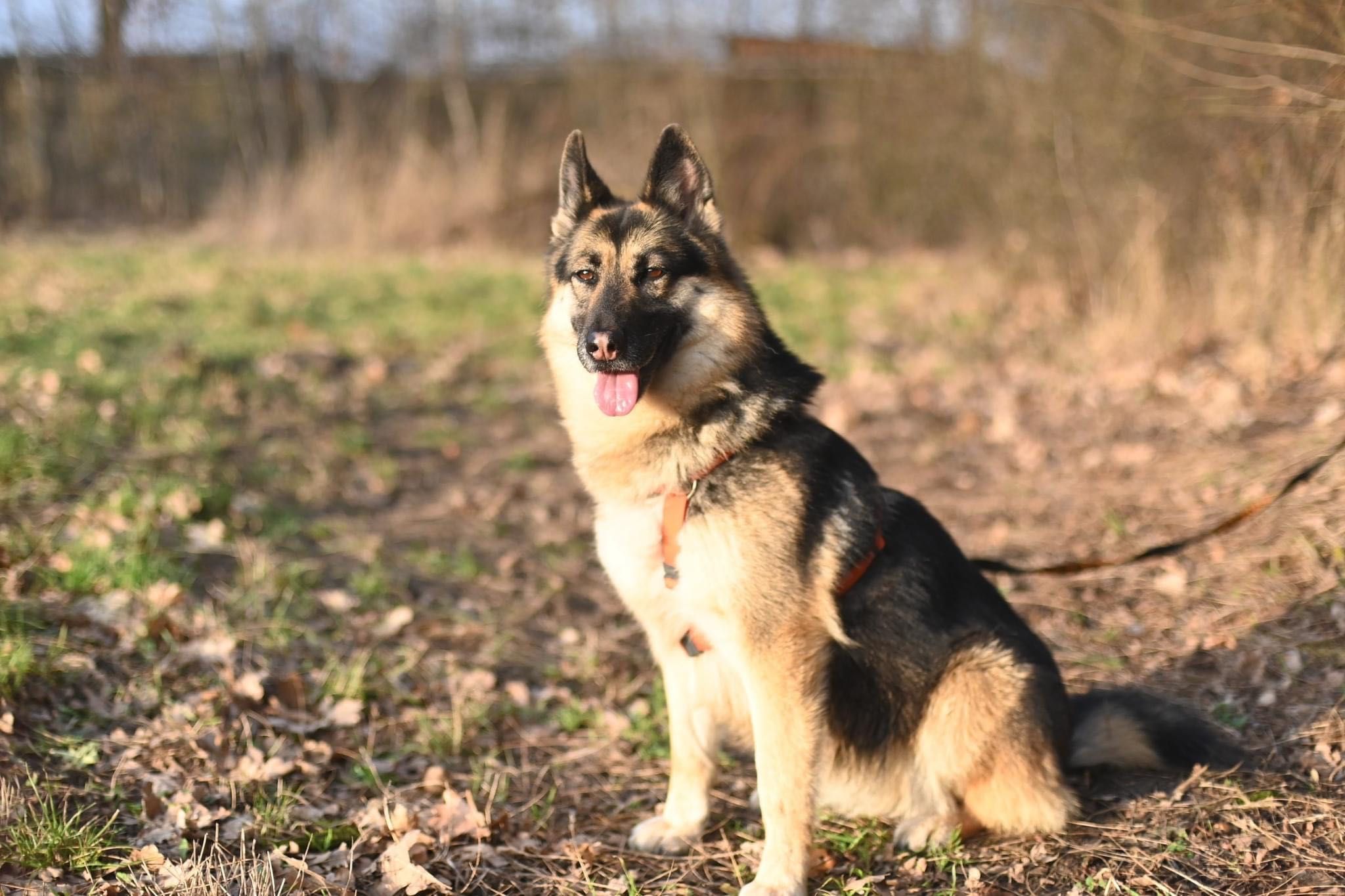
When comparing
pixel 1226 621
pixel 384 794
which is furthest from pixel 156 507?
pixel 1226 621

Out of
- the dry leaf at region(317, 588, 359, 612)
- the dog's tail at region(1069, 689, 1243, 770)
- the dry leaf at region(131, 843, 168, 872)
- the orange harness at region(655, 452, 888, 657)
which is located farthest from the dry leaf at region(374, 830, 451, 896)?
the dog's tail at region(1069, 689, 1243, 770)

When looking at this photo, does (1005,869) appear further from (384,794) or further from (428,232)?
(428,232)

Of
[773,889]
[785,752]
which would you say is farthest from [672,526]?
[773,889]

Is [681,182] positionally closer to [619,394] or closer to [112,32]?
[619,394]

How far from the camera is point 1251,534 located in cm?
495

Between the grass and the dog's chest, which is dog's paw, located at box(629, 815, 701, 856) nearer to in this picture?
the dog's chest

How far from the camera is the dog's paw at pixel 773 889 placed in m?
3.12

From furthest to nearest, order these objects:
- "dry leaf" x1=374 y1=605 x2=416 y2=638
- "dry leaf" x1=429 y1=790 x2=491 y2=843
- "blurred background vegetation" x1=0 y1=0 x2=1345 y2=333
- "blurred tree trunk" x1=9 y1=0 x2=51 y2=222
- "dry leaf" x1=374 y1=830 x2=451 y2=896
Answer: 1. "blurred tree trunk" x1=9 y1=0 x2=51 y2=222
2. "blurred background vegetation" x1=0 y1=0 x2=1345 y2=333
3. "dry leaf" x1=374 y1=605 x2=416 y2=638
4. "dry leaf" x1=429 y1=790 x2=491 y2=843
5. "dry leaf" x1=374 y1=830 x2=451 y2=896

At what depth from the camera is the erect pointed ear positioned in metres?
3.55

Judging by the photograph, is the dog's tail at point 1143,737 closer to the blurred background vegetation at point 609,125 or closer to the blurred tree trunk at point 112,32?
the blurred background vegetation at point 609,125

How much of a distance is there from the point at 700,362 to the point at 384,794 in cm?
188

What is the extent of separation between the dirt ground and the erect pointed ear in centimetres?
213

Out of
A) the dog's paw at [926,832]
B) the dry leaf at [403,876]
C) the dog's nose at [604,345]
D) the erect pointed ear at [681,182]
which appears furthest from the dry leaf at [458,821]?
the erect pointed ear at [681,182]

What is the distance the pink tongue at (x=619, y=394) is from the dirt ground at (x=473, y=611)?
144 centimetres
